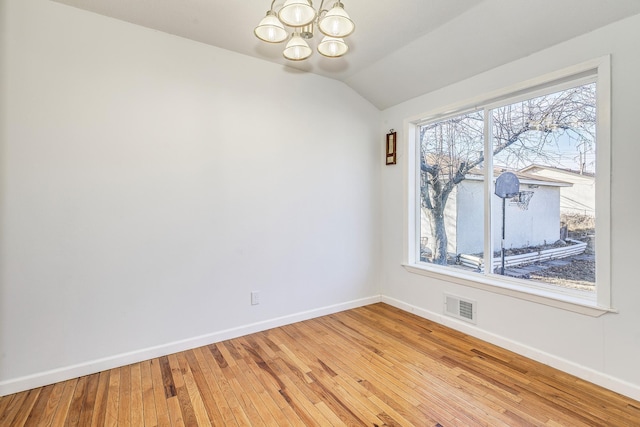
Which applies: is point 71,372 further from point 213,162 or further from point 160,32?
point 160,32

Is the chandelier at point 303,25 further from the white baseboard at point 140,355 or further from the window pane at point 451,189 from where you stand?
the white baseboard at point 140,355

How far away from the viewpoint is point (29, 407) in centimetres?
187

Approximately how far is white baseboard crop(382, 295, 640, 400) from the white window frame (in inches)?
15.5

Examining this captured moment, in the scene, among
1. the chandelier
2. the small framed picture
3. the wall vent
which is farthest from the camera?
the small framed picture

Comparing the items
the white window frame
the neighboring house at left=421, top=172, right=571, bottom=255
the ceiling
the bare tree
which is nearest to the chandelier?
the ceiling

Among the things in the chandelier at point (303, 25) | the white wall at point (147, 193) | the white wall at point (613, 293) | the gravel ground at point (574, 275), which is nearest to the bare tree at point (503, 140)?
the white wall at point (613, 293)

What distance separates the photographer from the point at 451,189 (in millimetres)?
3205

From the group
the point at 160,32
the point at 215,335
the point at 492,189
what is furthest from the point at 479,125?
the point at 215,335

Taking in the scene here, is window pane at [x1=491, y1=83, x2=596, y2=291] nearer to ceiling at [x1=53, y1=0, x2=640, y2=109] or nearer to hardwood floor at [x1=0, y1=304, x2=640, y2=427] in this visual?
ceiling at [x1=53, y1=0, x2=640, y2=109]

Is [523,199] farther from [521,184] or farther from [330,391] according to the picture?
[330,391]

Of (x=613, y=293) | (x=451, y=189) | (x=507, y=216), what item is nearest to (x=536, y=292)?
(x=613, y=293)

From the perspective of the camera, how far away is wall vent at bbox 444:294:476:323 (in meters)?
2.81

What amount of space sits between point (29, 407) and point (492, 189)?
3.84m

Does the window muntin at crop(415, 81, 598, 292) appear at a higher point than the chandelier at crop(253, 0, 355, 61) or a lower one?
lower
